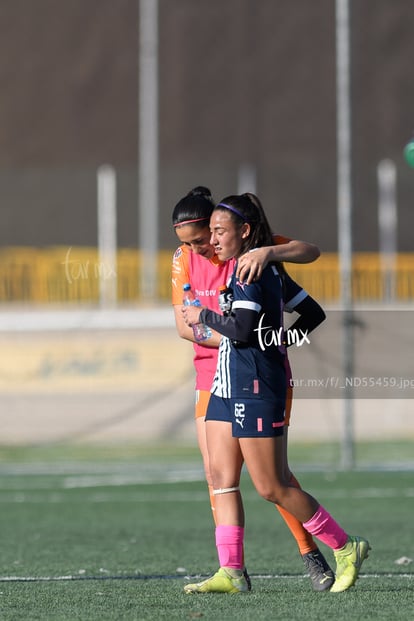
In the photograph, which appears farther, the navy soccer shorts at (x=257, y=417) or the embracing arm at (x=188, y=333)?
the embracing arm at (x=188, y=333)

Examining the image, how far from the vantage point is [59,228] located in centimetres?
3450

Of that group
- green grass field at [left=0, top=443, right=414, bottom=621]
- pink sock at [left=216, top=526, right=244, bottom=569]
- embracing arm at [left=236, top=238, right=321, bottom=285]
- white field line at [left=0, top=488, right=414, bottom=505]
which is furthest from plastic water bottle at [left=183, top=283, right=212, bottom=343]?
white field line at [left=0, top=488, right=414, bottom=505]

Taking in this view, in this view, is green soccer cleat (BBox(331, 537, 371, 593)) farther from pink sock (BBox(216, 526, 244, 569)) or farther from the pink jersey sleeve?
the pink jersey sleeve

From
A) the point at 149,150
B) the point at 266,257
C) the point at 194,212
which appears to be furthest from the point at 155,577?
the point at 149,150

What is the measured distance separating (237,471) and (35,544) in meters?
3.44

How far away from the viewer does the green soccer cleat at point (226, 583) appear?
7.58 meters

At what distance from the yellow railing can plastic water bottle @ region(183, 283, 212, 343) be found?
16028 millimetres

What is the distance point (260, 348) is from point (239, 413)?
1.12 ft

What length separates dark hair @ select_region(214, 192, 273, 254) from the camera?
7441 mm

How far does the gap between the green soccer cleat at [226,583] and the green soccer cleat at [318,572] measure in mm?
347

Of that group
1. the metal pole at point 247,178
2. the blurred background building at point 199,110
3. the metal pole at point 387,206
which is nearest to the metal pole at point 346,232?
the metal pole at point 387,206

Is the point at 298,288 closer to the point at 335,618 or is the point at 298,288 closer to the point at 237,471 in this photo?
the point at 237,471

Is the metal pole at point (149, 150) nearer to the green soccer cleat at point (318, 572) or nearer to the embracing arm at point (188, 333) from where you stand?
the embracing arm at point (188, 333)

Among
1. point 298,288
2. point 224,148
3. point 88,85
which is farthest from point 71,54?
point 298,288
